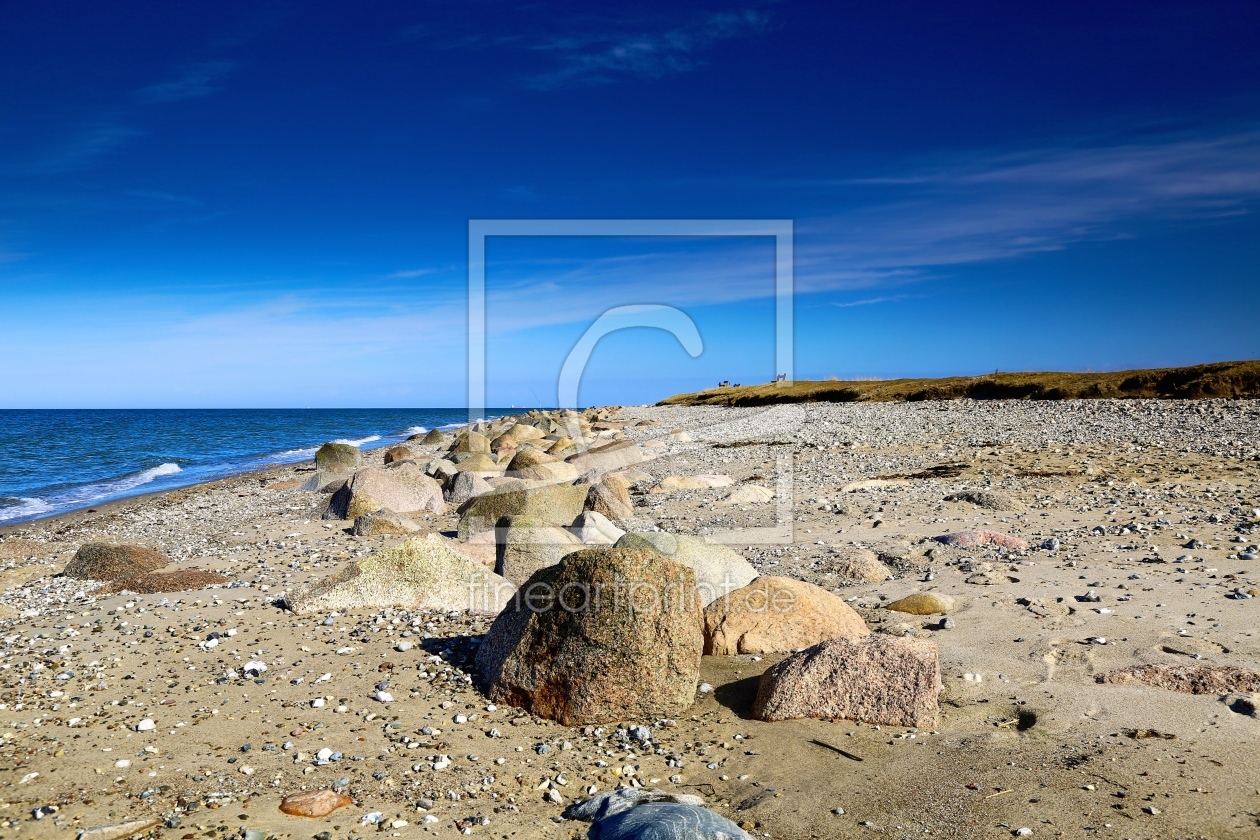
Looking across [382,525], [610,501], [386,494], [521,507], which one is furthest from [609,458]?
[382,525]

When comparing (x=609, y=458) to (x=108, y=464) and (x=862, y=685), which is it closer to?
(x=862, y=685)

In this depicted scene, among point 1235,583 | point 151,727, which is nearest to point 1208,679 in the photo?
point 1235,583

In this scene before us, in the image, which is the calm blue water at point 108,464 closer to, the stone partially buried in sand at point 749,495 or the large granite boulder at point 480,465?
the large granite boulder at point 480,465

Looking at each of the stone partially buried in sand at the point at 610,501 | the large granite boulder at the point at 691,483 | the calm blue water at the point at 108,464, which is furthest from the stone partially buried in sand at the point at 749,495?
the calm blue water at the point at 108,464

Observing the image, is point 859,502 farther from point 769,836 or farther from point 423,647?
point 769,836

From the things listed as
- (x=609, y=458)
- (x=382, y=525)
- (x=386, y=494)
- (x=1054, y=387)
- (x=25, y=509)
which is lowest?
(x=25, y=509)

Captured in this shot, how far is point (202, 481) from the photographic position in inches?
1056

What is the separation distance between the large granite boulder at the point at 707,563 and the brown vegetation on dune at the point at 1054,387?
2479cm

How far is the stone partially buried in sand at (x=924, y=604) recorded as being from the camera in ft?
22.8

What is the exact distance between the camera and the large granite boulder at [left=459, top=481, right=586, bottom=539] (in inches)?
464

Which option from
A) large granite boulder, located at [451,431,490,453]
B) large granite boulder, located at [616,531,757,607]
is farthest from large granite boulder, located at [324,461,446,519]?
large granite boulder, located at [451,431,490,453]

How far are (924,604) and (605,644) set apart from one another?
3318 millimetres

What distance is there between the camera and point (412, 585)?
25.8ft

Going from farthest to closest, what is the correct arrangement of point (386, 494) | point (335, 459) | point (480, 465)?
1. point (335, 459)
2. point (480, 465)
3. point (386, 494)
